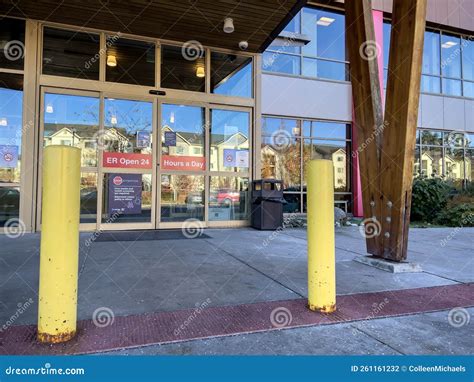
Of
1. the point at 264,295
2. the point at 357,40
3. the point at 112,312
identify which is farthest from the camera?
the point at 357,40

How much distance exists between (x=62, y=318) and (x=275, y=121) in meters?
10.2

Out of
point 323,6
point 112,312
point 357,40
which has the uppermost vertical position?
point 323,6

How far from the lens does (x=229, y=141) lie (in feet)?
31.7

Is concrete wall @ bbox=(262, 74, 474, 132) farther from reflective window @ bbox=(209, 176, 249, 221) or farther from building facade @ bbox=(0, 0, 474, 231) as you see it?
reflective window @ bbox=(209, 176, 249, 221)

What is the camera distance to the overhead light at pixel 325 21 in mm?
12823

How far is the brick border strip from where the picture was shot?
8.52ft

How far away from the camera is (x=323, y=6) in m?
12.6

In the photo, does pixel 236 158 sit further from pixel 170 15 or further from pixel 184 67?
pixel 170 15

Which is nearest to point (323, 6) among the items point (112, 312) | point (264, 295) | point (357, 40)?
point (357, 40)

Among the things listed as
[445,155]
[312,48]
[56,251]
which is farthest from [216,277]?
[445,155]

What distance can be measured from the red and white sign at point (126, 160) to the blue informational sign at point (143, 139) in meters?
0.24

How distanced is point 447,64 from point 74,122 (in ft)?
46.9

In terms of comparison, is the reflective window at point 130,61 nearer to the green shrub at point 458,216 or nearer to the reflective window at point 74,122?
the reflective window at point 74,122

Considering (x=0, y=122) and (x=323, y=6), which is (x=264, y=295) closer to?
(x=0, y=122)
